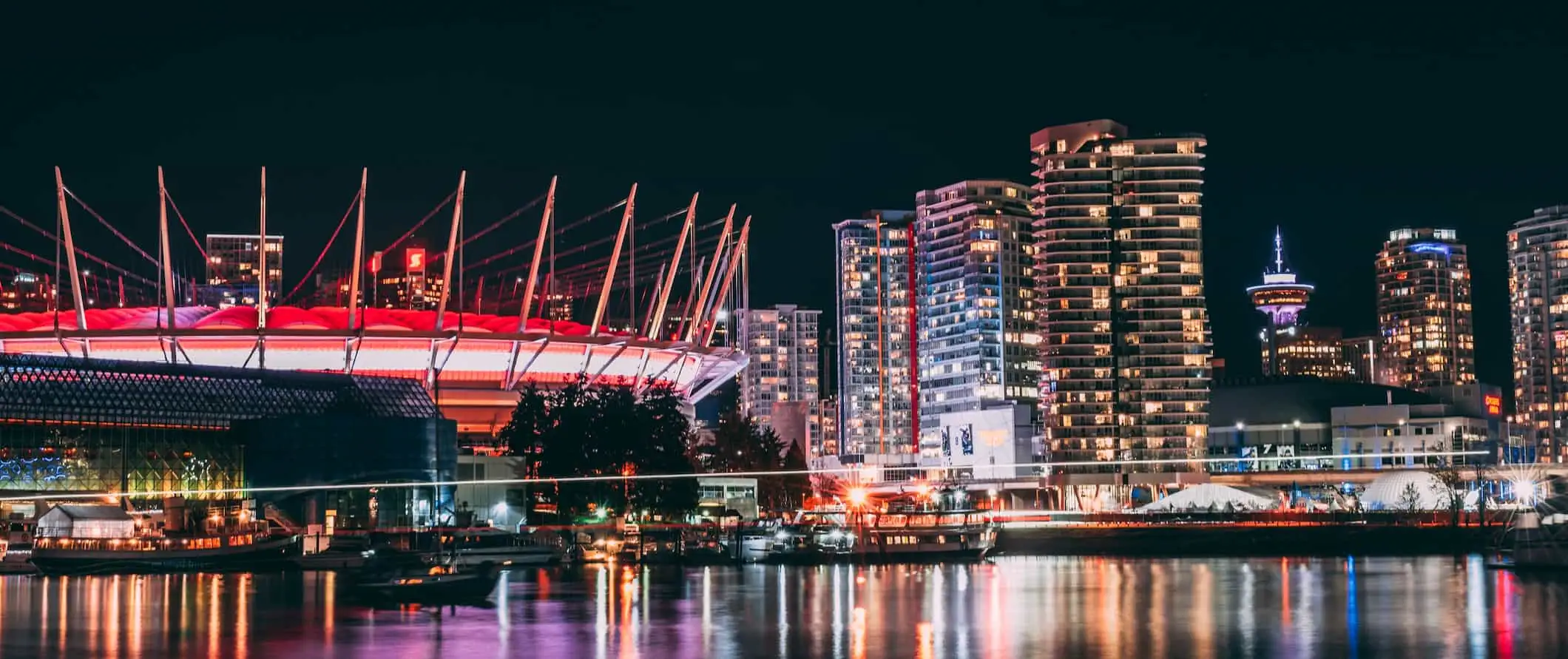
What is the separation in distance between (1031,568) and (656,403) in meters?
35.7

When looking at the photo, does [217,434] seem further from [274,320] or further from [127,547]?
[127,547]

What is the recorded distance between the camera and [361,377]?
128 m

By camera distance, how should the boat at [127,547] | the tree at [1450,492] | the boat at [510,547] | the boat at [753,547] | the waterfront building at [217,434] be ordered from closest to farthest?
1. the boat at [127,547]
2. the boat at [510,547]
3. the boat at [753,547]
4. the waterfront building at [217,434]
5. the tree at [1450,492]

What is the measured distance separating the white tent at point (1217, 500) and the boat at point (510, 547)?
60.2 m

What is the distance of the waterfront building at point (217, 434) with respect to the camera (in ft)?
357

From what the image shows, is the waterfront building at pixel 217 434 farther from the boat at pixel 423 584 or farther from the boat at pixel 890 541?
the boat at pixel 423 584

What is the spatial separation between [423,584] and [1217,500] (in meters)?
91.7

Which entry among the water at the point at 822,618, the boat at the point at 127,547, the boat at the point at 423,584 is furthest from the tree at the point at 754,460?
the boat at the point at 423,584

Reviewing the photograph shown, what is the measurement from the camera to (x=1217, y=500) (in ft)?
472

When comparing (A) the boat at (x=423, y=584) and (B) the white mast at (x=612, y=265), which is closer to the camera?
(A) the boat at (x=423, y=584)

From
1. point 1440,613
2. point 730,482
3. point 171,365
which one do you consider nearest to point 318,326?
point 171,365

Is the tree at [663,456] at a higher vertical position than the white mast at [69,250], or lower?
lower

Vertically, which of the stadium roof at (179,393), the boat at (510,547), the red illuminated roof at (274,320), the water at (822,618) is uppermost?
the red illuminated roof at (274,320)

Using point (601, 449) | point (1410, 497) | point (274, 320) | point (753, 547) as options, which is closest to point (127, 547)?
point (601, 449)
